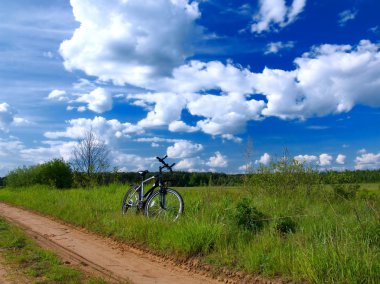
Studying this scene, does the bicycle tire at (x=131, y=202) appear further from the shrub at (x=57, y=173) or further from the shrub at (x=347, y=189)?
the shrub at (x=57, y=173)

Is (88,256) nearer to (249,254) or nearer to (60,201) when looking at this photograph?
(249,254)

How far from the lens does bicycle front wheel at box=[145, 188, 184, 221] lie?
10.7 meters

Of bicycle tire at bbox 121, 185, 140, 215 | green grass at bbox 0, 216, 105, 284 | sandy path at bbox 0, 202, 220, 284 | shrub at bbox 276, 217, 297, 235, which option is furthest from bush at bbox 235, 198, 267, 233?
bicycle tire at bbox 121, 185, 140, 215

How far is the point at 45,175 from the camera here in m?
40.2

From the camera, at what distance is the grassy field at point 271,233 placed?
19.0 feet

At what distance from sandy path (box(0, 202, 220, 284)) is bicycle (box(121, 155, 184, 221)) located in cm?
157

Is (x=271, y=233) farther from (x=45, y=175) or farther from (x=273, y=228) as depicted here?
(x=45, y=175)

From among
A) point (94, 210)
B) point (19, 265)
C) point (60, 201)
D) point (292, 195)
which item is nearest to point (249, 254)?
point (19, 265)

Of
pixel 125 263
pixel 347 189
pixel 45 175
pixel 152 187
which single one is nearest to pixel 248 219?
pixel 125 263

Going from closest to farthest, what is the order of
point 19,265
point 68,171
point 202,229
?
point 19,265 → point 202,229 → point 68,171

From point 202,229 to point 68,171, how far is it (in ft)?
117

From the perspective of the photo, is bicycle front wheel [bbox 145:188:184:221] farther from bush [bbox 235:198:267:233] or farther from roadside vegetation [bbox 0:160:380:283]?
bush [bbox 235:198:267:233]

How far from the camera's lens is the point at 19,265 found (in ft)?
24.7

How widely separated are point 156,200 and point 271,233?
15.4 ft
